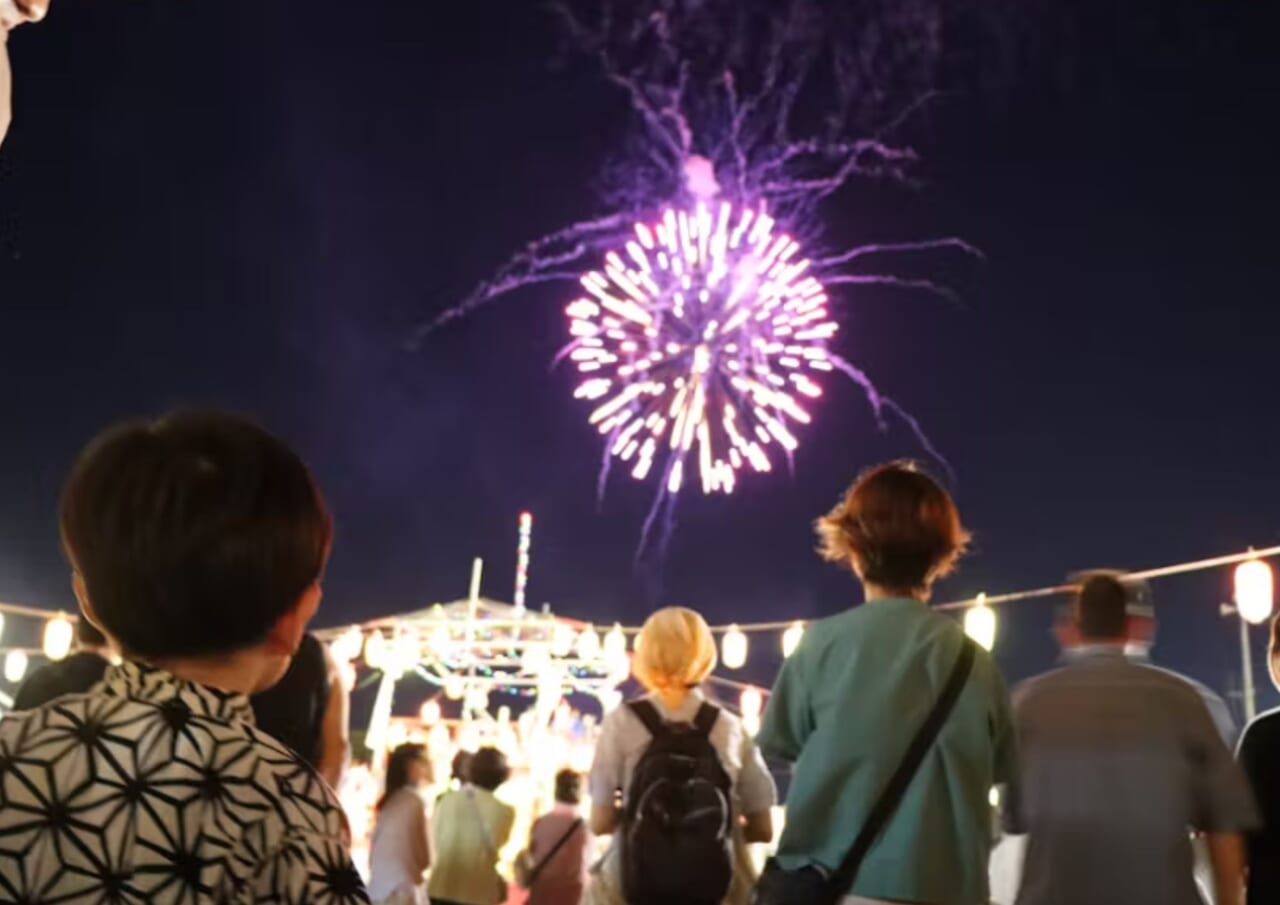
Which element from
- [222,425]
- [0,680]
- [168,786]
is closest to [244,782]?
[168,786]

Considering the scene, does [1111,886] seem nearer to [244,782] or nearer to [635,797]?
[635,797]

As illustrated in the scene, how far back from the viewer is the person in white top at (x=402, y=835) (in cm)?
461

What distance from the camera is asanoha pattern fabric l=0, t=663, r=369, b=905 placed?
3.68ft

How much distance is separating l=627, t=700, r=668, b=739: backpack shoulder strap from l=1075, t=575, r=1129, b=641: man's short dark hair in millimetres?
1057

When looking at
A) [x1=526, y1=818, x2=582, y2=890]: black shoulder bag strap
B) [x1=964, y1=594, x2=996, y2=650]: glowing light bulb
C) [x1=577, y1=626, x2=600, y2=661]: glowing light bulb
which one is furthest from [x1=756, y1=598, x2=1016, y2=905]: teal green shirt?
[x1=577, y1=626, x2=600, y2=661]: glowing light bulb

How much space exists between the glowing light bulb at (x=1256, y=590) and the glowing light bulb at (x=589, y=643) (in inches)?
393

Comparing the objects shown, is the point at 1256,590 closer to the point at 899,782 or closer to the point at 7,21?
the point at 899,782

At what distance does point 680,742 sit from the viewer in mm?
2939

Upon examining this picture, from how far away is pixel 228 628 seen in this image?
1243 millimetres

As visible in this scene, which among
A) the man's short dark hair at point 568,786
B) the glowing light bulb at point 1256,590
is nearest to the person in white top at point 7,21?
the man's short dark hair at point 568,786

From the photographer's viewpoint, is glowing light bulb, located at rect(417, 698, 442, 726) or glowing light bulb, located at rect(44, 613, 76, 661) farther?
glowing light bulb, located at rect(417, 698, 442, 726)

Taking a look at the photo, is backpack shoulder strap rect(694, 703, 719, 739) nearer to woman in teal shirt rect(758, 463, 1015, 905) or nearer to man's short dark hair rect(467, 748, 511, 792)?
woman in teal shirt rect(758, 463, 1015, 905)

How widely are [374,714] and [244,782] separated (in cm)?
1897

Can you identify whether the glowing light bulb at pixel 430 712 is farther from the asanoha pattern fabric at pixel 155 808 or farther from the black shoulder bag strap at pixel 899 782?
the asanoha pattern fabric at pixel 155 808
